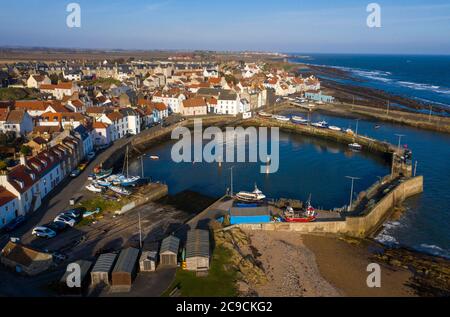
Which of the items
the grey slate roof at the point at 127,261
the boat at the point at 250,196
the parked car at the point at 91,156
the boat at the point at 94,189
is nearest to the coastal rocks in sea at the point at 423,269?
the boat at the point at 250,196

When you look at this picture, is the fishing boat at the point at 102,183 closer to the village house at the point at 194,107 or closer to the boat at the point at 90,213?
the boat at the point at 90,213

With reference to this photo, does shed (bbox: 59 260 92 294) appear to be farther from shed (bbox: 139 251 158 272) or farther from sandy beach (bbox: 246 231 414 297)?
sandy beach (bbox: 246 231 414 297)

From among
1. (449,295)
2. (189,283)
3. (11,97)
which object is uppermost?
(11,97)

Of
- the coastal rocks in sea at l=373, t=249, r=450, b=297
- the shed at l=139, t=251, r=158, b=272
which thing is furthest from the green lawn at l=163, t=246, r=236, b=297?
the coastal rocks in sea at l=373, t=249, r=450, b=297

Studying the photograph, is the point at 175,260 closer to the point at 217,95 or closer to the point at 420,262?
the point at 420,262

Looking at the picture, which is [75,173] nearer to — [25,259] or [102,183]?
[102,183]
